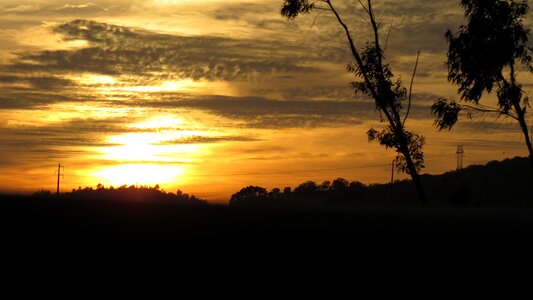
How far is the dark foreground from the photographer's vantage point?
33.6 feet

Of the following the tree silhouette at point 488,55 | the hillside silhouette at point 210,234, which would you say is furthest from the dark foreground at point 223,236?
the tree silhouette at point 488,55

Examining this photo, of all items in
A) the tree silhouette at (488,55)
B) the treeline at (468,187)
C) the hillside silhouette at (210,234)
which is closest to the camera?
the hillside silhouette at (210,234)

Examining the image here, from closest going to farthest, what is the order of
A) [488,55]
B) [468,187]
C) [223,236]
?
1. [223,236]
2. [488,55]
3. [468,187]

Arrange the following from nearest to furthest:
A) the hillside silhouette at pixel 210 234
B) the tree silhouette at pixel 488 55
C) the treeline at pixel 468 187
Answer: the hillside silhouette at pixel 210 234 < the tree silhouette at pixel 488 55 < the treeline at pixel 468 187

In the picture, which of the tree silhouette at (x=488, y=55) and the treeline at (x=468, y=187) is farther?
the treeline at (x=468, y=187)

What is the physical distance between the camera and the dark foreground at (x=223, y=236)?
1023 cm

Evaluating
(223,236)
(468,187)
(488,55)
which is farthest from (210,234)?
(468,187)

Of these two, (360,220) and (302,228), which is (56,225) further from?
(360,220)

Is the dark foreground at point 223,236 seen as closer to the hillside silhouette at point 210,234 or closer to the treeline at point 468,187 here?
the hillside silhouette at point 210,234

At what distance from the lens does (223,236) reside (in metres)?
12.3

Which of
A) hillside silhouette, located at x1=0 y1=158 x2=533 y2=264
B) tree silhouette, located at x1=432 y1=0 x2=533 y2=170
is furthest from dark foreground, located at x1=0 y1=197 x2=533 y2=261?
tree silhouette, located at x1=432 y1=0 x2=533 y2=170

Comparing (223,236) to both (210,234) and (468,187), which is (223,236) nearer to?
(210,234)

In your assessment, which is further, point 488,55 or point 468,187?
point 468,187

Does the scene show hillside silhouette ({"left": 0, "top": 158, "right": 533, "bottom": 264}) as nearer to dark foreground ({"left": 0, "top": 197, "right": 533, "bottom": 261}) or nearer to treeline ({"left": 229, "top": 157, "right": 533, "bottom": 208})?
dark foreground ({"left": 0, "top": 197, "right": 533, "bottom": 261})
